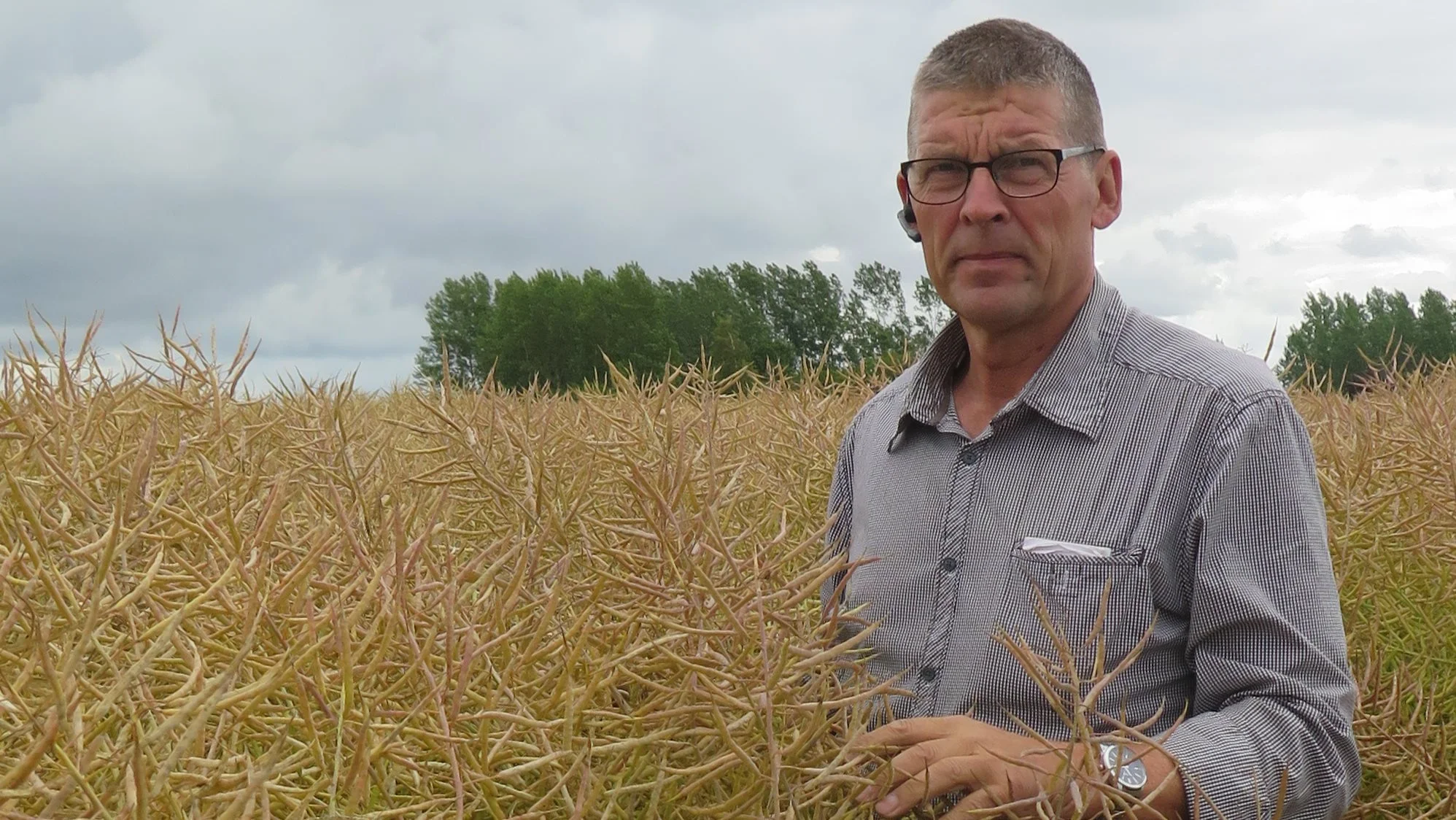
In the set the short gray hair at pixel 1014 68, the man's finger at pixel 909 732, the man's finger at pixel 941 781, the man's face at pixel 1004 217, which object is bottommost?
the man's finger at pixel 941 781

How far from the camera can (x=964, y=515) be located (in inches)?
75.2

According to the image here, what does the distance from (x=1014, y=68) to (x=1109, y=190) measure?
0.31 m

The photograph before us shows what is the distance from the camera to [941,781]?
1.29m

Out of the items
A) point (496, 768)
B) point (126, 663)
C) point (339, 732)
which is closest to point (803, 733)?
point (496, 768)

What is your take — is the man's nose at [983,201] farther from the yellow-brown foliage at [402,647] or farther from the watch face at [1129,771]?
the watch face at [1129,771]

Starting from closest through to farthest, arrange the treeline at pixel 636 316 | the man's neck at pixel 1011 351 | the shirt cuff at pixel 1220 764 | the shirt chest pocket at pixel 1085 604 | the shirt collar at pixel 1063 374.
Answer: the shirt cuff at pixel 1220 764 → the shirt chest pocket at pixel 1085 604 → the shirt collar at pixel 1063 374 → the man's neck at pixel 1011 351 → the treeline at pixel 636 316

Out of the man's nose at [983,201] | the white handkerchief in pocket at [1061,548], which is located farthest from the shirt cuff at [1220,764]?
the man's nose at [983,201]

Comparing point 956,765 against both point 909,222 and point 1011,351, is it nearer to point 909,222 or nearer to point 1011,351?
point 1011,351

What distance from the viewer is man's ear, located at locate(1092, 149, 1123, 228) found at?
204 centimetres

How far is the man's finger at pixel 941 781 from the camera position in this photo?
49.3 inches

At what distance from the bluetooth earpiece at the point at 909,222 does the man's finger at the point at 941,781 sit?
→ 1.09 metres

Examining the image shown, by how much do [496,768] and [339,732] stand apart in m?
0.16

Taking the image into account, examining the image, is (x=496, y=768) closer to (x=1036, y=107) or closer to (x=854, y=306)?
(x=1036, y=107)

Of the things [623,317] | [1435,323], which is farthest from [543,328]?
[1435,323]
